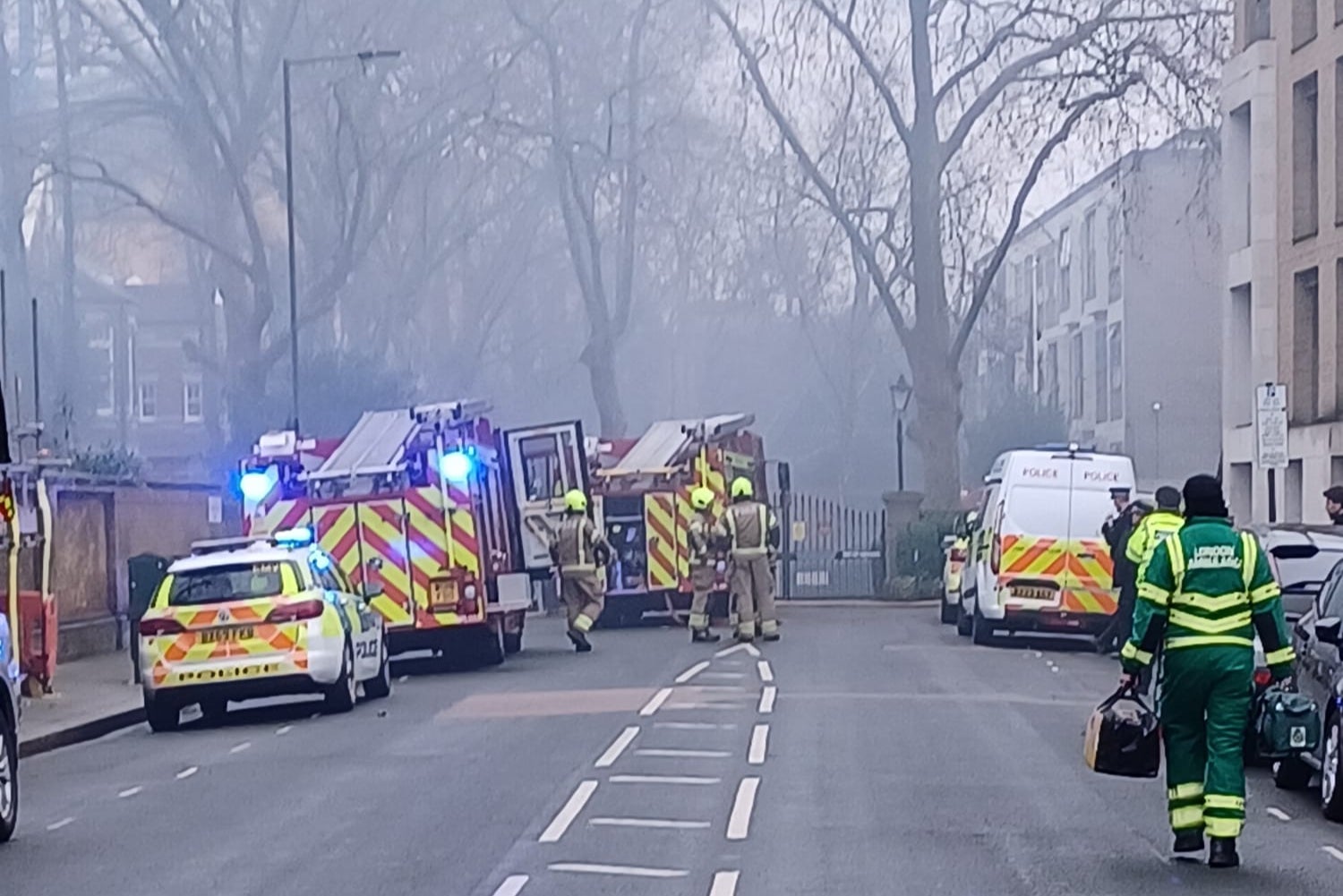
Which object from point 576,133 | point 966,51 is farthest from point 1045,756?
point 576,133

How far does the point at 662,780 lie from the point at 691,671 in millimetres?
9240

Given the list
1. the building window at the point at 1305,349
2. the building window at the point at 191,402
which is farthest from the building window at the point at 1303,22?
the building window at the point at 191,402

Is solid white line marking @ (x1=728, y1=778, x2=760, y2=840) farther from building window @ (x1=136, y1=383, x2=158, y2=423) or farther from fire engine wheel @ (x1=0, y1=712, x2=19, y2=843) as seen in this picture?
building window @ (x1=136, y1=383, x2=158, y2=423)

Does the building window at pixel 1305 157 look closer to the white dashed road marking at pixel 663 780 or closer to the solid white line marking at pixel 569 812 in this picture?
the white dashed road marking at pixel 663 780

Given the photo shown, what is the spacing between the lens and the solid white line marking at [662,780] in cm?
1455

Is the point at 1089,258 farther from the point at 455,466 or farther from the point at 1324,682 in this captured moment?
the point at 1324,682

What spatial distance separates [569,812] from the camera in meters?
13.2

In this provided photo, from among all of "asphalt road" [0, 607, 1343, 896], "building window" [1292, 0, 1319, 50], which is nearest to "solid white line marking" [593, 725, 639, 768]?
"asphalt road" [0, 607, 1343, 896]

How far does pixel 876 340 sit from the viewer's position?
77062mm

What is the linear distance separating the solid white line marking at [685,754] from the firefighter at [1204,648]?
16.9ft

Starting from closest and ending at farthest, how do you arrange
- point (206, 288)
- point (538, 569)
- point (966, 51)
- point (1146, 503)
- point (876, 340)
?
point (1146, 503), point (538, 569), point (966, 51), point (206, 288), point (876, 340)

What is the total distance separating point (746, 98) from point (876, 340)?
35.2 meters

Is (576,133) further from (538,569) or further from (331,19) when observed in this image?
(538,569)

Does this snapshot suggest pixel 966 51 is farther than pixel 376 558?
Yes
